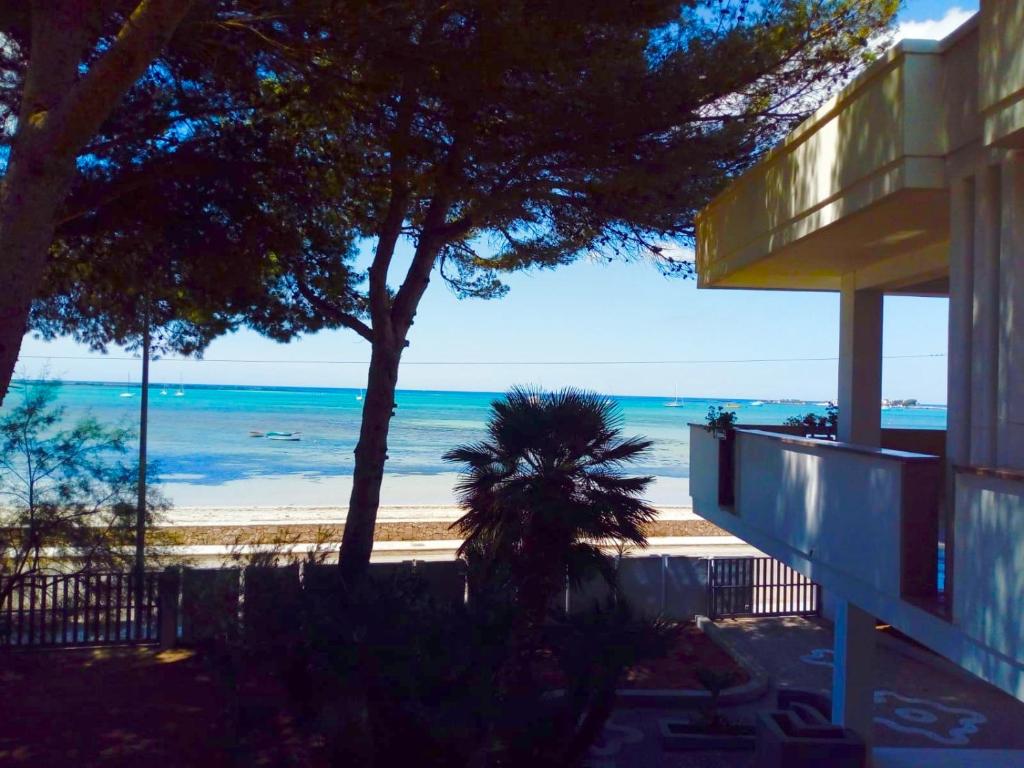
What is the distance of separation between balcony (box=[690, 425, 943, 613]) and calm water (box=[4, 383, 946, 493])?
416 inches

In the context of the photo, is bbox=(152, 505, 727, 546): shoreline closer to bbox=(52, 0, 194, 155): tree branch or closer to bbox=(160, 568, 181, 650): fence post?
bbox=(160, 568, 181, 650): fence post

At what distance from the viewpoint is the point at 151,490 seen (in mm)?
13312

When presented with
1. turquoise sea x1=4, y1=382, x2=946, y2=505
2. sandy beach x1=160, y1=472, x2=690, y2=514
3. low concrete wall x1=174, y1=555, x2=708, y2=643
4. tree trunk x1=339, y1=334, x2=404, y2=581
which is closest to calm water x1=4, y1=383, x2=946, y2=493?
turquoise sea x1=4, y1=382, x2=946, y2=505

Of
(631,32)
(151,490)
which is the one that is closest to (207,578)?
(151,490)

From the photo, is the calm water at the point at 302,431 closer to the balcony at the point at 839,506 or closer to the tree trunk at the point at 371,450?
the tree trunk at the point at 371,450

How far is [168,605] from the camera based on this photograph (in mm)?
12258

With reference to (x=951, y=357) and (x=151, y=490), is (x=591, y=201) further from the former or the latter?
(x=151, y=490)

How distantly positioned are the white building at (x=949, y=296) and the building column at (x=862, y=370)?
516 millimetres

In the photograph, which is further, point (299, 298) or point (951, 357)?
point (299, 298)

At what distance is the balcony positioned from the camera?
4938 millimetres

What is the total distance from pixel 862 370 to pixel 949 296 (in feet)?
9.23

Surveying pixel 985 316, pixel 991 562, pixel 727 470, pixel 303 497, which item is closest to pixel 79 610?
pixel 727 470

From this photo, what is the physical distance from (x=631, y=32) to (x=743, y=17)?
1.44 metres

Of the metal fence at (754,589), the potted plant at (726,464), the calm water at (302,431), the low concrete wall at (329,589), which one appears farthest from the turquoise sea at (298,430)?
the potted plant at (726,464)
